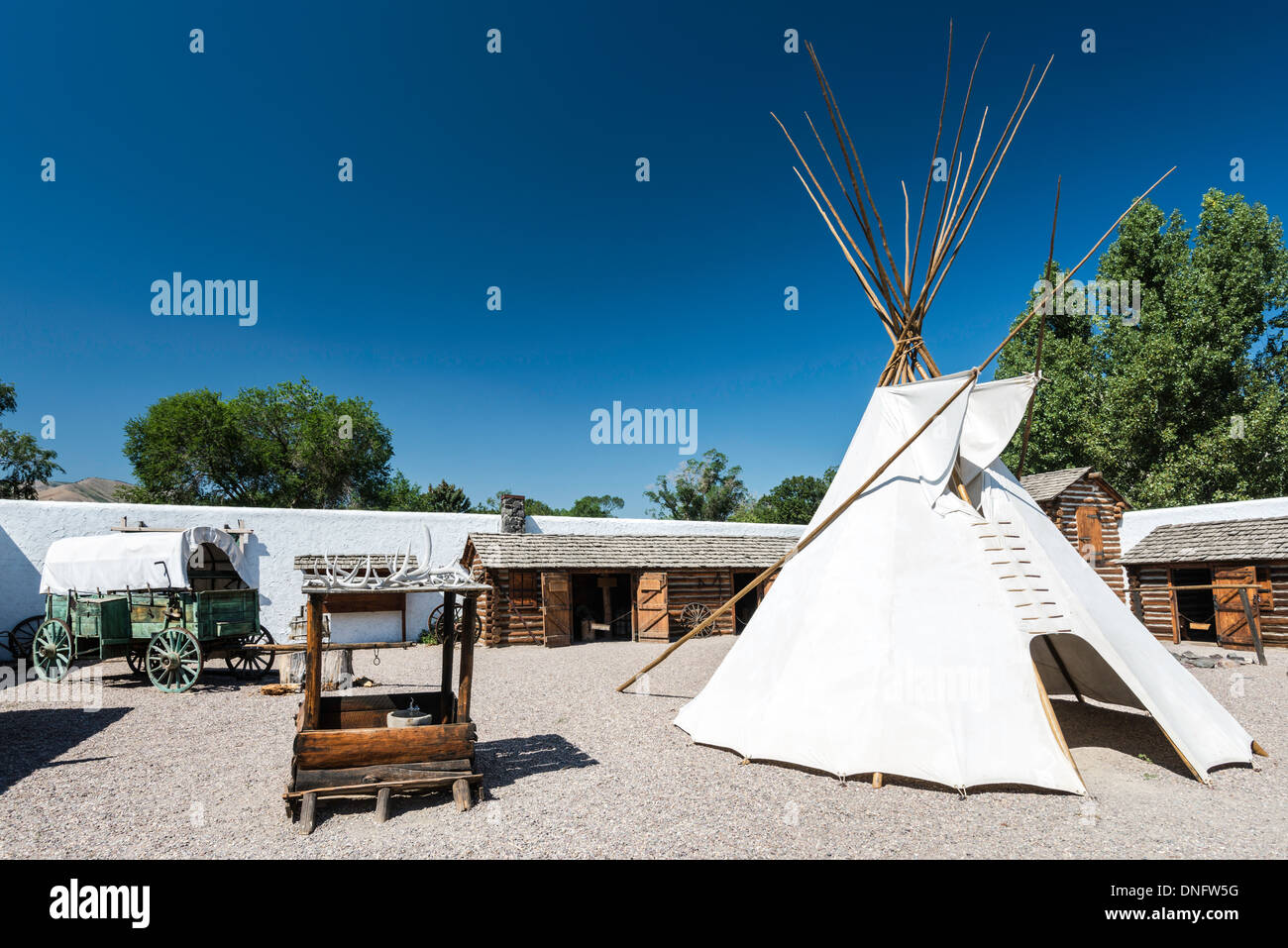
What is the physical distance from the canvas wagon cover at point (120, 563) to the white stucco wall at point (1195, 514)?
23735 mm

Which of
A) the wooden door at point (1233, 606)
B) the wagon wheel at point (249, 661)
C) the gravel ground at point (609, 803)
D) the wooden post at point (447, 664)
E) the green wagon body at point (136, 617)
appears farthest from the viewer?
the wooden door at point (1233, 606)

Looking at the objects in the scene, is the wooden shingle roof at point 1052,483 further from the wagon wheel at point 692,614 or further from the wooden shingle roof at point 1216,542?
the wagon wheel at point 692,614

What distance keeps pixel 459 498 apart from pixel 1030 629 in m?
38.3

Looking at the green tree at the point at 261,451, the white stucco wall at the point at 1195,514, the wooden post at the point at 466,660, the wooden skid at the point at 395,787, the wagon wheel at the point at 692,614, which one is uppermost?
the green tree at the point at 261,451

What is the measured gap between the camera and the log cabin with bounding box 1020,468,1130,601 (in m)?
20.4

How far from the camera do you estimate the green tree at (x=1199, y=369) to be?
23.5 metres

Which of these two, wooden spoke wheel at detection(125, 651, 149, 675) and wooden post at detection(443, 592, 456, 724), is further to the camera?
wooden spoke wheel at detection(125, 651, 149, 675)

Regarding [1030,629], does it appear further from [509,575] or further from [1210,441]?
[1210,441]

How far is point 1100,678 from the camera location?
8266 millimetres

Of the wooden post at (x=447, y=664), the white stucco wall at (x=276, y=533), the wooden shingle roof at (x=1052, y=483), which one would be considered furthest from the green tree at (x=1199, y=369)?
the wooden post at (x=447, y=664)

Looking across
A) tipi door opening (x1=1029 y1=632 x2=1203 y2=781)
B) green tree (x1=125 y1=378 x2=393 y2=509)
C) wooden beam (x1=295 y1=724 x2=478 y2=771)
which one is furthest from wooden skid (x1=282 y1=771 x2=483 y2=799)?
green tree (x1=125 y1=378 x2=393 y2=509)

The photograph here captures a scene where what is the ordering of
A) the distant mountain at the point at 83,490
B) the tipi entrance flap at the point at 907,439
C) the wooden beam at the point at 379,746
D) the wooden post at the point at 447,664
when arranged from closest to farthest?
1. the wooden beam at the point at 379,746
2. the wooden post at the point at 447,664
3. the tipi entrance flap at the point at 907,439
4. the distant mountain at the point at 83,490

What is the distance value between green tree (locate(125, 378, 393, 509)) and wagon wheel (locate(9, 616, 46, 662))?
20.6 m

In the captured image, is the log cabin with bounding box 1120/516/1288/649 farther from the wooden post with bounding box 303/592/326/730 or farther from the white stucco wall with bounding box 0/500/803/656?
the wooden post with bounding box 303/592/326/730
